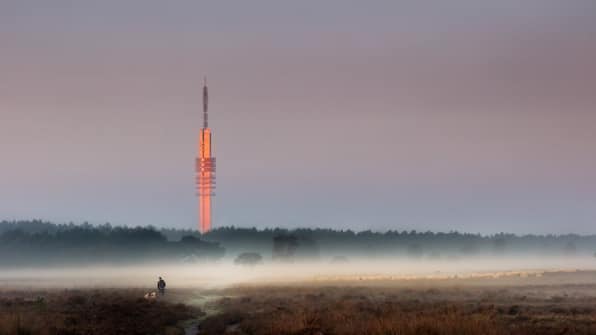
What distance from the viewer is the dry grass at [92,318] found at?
153 feet

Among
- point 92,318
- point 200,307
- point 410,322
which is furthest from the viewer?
point 200,307

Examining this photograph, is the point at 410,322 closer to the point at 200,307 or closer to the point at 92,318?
the point at 92,318

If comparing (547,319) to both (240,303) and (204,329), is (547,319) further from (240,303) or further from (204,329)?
(240,303)

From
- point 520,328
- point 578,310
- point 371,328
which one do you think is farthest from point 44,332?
point 578,310

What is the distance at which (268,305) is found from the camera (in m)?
73.1

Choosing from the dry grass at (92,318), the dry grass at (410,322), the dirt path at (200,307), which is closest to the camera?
the dry grass at (410,322)

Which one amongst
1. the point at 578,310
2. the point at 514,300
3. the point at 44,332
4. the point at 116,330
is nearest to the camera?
the point at 44,332

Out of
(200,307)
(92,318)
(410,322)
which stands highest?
(200,307)

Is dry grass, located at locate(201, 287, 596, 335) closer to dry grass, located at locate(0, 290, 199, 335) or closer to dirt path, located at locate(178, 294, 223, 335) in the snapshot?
dirt path, located at locate(178, 294, 223, 335)

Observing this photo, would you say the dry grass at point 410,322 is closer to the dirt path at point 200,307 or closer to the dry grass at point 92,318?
the dirt path at point 200,307

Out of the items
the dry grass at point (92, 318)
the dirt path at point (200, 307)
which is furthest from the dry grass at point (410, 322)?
the dry grass at point (92, 318)

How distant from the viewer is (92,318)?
180 feet

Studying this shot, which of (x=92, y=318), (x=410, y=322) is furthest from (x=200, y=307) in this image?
(x=410, y=322)

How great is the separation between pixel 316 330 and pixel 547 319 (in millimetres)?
15143
